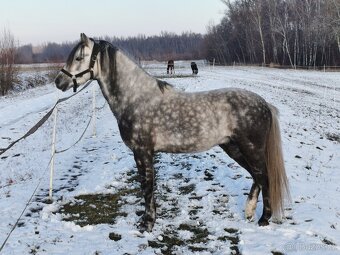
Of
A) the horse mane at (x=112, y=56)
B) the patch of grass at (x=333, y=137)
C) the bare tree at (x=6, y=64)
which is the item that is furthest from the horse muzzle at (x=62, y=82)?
the bare tree at (x=6, y=64)

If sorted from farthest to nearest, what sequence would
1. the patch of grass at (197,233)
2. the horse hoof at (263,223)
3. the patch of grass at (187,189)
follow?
the patch of grass at (187,189) → the horse hoof at (263,223) → the patch of grass at (197,233)

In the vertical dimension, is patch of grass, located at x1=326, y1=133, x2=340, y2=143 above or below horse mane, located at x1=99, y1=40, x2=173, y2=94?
below

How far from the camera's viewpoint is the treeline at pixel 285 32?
5088cm

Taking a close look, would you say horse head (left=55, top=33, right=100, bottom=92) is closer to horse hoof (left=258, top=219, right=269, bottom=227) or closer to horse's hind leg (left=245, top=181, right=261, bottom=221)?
horse's hind leg (left=245, top=181, right=261, bottom=221)

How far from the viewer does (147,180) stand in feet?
17.9

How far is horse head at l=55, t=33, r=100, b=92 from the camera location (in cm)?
521

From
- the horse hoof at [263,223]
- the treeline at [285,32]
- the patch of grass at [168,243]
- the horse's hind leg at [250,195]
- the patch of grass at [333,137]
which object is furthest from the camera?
the treeline at [285,32]

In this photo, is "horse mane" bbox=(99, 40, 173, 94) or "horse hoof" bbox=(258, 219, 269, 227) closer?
"horse mane" bbox=(99, 40, 173, 94)

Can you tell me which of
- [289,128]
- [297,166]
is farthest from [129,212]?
[289,128]

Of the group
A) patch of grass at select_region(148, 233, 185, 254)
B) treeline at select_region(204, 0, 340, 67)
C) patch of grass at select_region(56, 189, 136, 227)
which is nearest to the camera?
patch of grass at select_region(148, 233, 185, 254)

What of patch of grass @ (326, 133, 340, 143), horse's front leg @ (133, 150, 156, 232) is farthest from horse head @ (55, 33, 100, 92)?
patch of grass @ (326, 133, 340, 143)

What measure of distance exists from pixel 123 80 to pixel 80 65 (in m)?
0.65

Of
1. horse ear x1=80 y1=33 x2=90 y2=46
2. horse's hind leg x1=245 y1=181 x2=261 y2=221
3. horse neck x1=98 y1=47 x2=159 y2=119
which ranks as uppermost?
horse ear x1=80 y1=33 x2=90 y2=46

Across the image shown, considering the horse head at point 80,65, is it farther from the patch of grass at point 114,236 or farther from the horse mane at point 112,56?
the patch of grass at point 114,236
